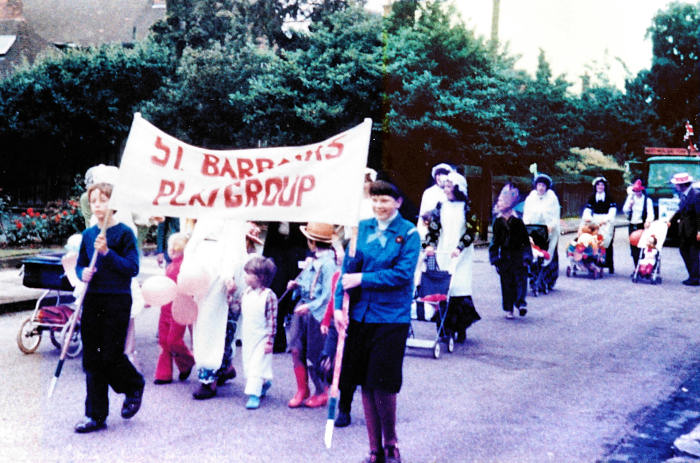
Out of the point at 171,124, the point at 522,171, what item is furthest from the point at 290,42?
the point at 522,171

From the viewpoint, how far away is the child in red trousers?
7051 millimetres

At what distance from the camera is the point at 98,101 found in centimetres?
2523

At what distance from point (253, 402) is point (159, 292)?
1202 mm

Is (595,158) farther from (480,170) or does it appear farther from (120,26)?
(120,26)

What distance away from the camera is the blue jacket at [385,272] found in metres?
5.07

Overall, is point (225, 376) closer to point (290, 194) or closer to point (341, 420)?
point (341, 420)

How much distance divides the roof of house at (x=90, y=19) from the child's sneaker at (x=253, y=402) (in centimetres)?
4432

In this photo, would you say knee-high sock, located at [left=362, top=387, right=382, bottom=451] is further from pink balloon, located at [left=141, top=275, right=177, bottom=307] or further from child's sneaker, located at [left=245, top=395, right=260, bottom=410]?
pink balloon, located at [left=141, top=275, right=177, bottom=307]

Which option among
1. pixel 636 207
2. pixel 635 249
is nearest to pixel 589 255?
pixel 635 249

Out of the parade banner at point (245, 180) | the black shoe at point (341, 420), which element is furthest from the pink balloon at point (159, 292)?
the black shoe at point (341, 420)

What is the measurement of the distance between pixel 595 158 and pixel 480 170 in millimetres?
15507

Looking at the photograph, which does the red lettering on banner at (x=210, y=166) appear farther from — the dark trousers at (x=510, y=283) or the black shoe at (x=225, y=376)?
the dark trousers at (x=510, y=283)

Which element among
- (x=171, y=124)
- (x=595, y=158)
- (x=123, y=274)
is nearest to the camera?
(x=123, y=274)

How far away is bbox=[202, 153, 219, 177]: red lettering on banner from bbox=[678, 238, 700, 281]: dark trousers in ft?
37.8
